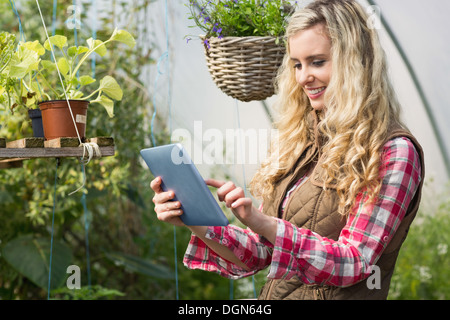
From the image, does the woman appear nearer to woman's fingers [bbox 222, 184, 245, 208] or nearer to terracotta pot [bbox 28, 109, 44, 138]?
woman's fingers [bbox 222, 184, 245, 208]

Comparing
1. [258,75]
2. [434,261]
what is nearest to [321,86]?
[258,75]

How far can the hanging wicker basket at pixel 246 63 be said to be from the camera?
170 cm

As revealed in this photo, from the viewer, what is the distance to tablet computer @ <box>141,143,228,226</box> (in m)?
1.20

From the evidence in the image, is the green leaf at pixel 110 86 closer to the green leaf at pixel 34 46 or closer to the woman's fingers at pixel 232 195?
the green leaf at pixel 34 46

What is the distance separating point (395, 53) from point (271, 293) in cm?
240

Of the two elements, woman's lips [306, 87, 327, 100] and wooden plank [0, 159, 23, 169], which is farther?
wooden plank [0, 159, 23, 169]

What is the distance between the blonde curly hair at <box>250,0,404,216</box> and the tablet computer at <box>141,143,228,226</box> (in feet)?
1.16

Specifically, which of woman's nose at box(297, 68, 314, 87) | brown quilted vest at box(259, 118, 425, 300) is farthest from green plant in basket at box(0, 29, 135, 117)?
brown quilted vest at box(259, 118, 425, 300)

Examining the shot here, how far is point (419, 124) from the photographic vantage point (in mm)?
3686

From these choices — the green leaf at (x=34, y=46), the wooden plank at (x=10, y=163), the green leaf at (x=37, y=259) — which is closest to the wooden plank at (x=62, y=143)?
the green leaf at (x=34, y=46)

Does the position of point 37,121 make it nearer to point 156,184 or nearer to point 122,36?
point 122,36

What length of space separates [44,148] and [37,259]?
5.65ft
